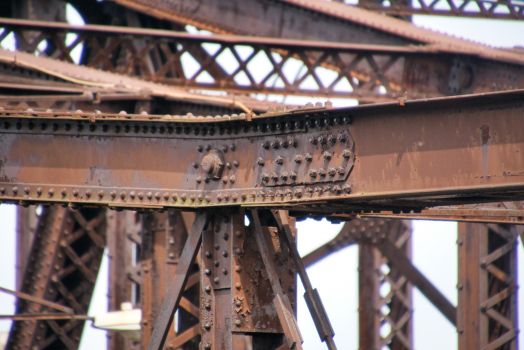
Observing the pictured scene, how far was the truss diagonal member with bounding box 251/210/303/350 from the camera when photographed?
19.0 feet

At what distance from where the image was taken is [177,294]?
6.35m

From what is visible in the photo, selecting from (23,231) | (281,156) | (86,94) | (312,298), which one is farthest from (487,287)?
(23,231)

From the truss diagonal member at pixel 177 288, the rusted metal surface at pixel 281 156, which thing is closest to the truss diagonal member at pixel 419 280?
the rusted metal surface at pixel 281 156

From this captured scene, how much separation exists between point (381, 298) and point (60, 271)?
6509 mm

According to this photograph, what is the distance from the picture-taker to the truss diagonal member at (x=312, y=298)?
595cm

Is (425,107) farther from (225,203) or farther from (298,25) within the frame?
(298,25)

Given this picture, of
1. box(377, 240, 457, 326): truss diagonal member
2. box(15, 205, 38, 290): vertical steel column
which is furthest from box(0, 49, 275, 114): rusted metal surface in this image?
box(15, 205, 38, 290): vertical steel column

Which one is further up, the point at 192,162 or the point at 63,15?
the point at 63,15

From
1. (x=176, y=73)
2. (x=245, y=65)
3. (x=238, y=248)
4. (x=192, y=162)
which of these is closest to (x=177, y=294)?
(x=238, y=248)

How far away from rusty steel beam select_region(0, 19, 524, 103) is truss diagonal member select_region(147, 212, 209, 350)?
486cm

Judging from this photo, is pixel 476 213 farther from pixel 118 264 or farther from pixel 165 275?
pixel 118 264

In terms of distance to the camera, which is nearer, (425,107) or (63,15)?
(425,107)

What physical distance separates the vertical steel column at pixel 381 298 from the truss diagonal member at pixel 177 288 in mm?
7716

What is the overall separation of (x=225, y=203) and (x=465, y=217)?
266 cm
